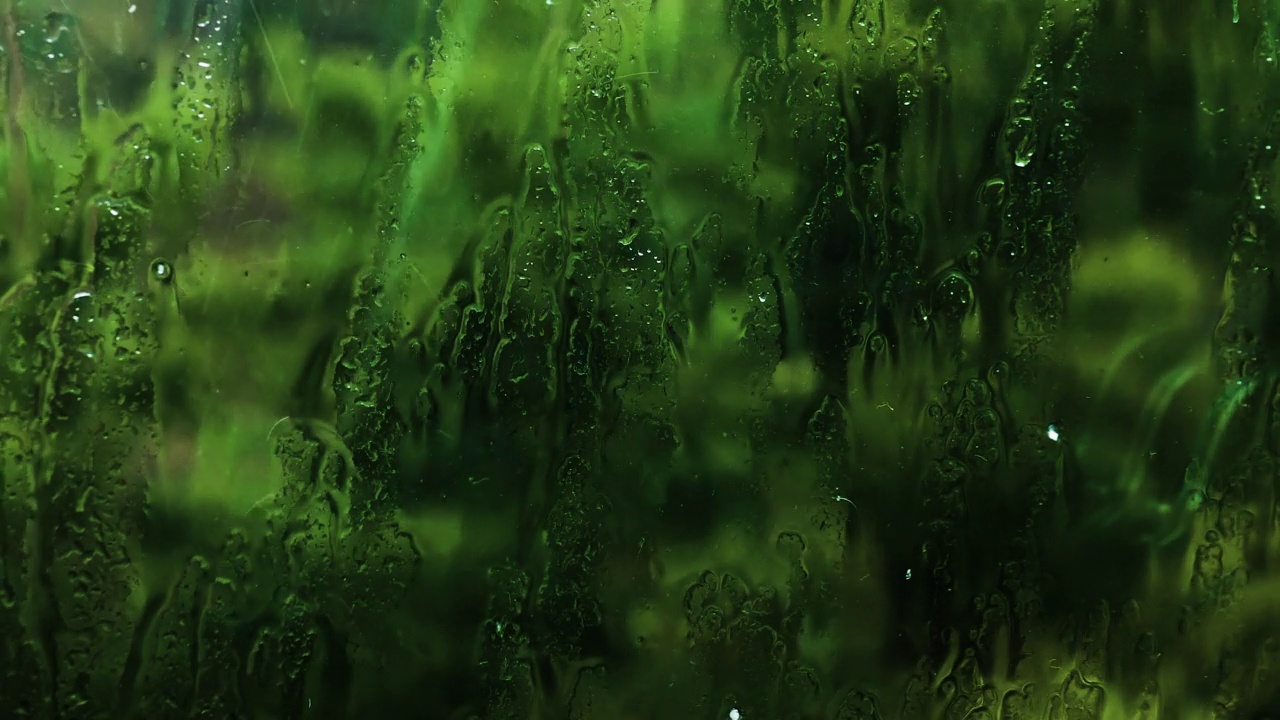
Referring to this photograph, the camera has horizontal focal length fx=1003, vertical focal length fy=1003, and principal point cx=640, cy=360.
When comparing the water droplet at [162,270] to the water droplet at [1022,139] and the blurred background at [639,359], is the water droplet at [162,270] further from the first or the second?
the water droplet at [1022,139]

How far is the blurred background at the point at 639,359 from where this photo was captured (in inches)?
33.6

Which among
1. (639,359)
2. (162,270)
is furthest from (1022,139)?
(162,270)

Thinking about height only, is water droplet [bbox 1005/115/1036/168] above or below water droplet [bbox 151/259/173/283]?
above

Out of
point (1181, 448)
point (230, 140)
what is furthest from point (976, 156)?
point (230, 140)

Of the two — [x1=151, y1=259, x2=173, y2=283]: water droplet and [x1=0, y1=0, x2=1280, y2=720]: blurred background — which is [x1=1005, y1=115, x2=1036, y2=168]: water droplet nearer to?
[x1=0, y1=0, x2=1280, y2=720]: blurred background

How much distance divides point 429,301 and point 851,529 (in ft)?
1.55

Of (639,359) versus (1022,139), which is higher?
(1022,139)

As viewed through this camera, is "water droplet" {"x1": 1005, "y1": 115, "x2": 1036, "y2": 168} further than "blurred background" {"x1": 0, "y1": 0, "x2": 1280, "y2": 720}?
Yes

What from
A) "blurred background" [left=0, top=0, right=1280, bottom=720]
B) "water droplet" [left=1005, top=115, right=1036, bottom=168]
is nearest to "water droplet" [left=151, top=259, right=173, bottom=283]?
"blurred background" [left=0, top=0, right=1280, bottom=720]

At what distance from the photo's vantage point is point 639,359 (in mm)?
962

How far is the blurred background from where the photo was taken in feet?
2.80

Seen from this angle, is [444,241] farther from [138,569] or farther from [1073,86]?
[1073,86]

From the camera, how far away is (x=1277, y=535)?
1.10 meters

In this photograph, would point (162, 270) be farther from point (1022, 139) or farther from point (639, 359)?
point (1022, 139)
